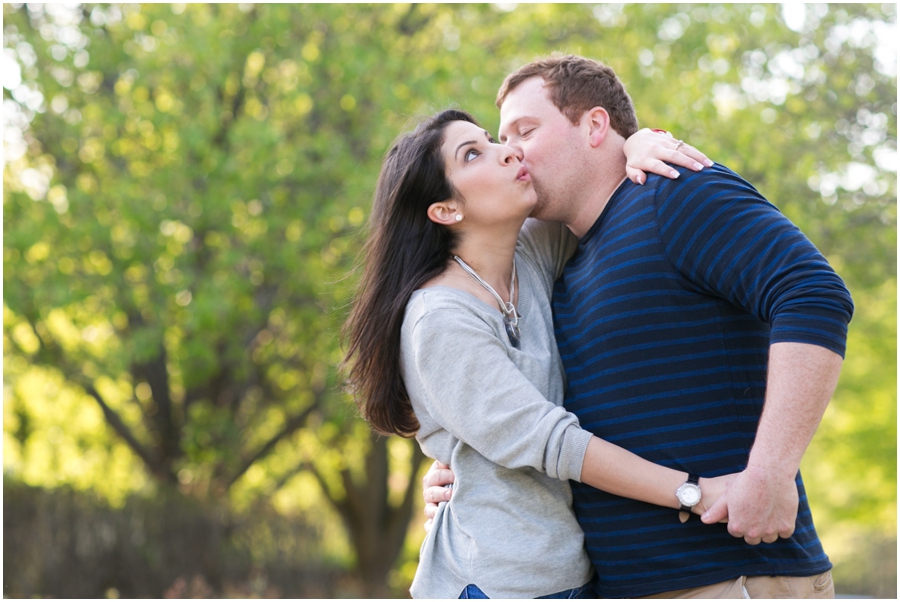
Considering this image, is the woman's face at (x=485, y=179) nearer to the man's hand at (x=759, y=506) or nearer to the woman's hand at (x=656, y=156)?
the woman's hand at (x=656, y=156)

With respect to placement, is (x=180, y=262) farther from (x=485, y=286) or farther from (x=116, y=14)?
(x=485, y=286)

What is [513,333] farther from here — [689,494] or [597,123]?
[597,123]

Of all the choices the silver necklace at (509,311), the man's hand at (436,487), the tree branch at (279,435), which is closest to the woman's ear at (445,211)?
the silver necklace at (509,311)

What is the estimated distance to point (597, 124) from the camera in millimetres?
2703

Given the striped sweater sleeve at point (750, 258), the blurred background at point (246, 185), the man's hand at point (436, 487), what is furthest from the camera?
the blurred background at point (246, 185)

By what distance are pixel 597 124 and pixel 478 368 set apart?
1026 millimetres

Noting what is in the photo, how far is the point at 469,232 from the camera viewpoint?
254 cm

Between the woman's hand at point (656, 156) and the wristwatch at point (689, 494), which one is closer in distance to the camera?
the wristwatch at point (689, 494)

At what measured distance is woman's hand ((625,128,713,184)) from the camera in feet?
7.68

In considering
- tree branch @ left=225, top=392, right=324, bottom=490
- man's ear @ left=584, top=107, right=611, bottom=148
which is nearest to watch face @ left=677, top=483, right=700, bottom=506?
man's ear @ left=584, top=107, right=611, bottom=148

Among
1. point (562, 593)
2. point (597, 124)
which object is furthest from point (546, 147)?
point (562, 593)

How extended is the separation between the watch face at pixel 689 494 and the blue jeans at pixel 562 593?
45 centimetres

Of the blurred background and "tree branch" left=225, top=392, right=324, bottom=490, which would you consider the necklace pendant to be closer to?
the blurred background

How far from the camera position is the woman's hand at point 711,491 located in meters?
2.07
